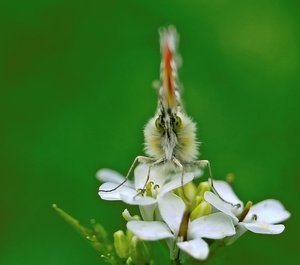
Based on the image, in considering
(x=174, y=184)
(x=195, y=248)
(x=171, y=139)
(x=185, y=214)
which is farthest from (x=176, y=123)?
(x=195, y=248)

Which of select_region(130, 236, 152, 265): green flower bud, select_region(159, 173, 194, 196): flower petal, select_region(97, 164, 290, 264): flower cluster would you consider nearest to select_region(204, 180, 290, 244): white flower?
select_region(97, 164, 290, 264): flower cluster

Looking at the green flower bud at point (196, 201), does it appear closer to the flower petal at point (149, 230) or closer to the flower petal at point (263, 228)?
the flower petal at point (263, 228)

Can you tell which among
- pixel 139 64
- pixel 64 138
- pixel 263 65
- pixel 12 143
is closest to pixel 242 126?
pixel 263 65

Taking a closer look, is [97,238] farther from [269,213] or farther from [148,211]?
[269,213]

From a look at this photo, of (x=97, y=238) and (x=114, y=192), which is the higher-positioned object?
(x=114, y=192)

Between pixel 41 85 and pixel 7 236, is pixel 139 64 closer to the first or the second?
pixel 41 85

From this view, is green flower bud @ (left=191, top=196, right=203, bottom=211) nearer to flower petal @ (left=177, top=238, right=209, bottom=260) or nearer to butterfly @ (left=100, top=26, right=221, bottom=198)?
butterfly @ (left=100, top=26, right=221, bottom=198)
